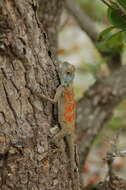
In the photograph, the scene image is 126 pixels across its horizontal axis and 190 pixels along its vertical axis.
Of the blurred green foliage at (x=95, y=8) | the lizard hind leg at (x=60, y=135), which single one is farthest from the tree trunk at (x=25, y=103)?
the blurred green foliage at (x=95, y=8)

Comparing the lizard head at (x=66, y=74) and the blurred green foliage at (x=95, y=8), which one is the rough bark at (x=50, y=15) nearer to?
the lizard head at (x=66, y=74)

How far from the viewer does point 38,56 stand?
2461mm

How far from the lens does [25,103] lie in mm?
2414

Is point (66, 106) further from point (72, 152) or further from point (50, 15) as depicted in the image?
point (50, 15)

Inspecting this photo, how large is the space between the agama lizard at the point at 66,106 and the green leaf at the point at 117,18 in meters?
0.39

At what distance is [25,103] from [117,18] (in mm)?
697

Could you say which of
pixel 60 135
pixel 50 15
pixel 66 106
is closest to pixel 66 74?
pixel 66 106

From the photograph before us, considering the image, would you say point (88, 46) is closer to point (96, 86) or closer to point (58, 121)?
point (96, 86)

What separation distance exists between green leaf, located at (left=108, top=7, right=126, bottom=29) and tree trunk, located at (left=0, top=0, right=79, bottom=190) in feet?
1.29

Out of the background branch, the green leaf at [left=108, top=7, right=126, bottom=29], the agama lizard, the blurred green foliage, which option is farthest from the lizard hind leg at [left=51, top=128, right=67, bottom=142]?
the blurred green foliage

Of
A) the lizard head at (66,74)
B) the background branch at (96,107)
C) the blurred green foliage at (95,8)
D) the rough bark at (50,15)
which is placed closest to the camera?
the lizard head at (66,74)

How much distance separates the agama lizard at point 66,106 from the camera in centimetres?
254

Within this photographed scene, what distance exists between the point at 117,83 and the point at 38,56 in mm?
2120

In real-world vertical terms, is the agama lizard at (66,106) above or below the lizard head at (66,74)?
below
